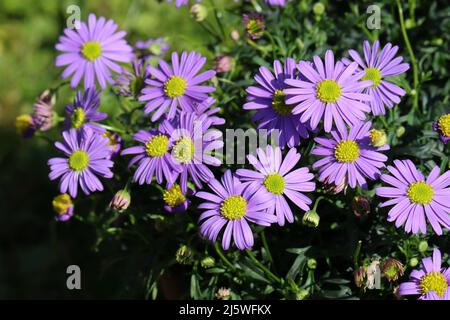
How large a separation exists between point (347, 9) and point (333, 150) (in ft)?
2.61

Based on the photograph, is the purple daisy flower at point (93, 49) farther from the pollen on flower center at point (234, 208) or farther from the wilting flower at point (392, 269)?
the wilting flower at point (392, 269)

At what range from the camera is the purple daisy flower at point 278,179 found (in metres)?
1.33

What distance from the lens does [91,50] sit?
5.59 feet

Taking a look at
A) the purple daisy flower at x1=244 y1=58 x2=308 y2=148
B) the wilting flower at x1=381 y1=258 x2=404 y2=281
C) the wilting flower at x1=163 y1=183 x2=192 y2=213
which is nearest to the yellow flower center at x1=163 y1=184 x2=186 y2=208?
the wilting flower at x1=163 y1=183 x2=192 y2=213

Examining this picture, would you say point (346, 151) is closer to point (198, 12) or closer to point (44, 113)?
point (198, 12)

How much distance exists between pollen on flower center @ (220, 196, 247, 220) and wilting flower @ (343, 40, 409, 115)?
35 centimetres

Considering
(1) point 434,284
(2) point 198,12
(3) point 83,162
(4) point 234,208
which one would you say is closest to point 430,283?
(1) point 434,284

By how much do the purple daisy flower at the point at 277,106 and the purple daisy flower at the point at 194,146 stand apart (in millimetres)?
103

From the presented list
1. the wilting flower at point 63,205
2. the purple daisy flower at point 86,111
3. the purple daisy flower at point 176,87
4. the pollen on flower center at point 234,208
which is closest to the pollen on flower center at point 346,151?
the pollen on flower center at point 234,208

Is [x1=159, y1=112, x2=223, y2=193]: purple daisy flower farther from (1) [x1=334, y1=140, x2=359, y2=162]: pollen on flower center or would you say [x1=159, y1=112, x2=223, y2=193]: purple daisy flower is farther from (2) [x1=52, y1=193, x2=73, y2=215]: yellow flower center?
(2) [x1=52, y1=193, x2=73, y2=215]: yellow flower center

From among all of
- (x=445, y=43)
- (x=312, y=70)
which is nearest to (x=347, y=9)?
(x=445, y=43)

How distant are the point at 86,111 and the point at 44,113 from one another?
0.19m

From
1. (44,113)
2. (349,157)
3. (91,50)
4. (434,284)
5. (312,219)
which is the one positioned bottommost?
(434,284)

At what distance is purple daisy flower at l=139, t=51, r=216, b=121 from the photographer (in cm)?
145
